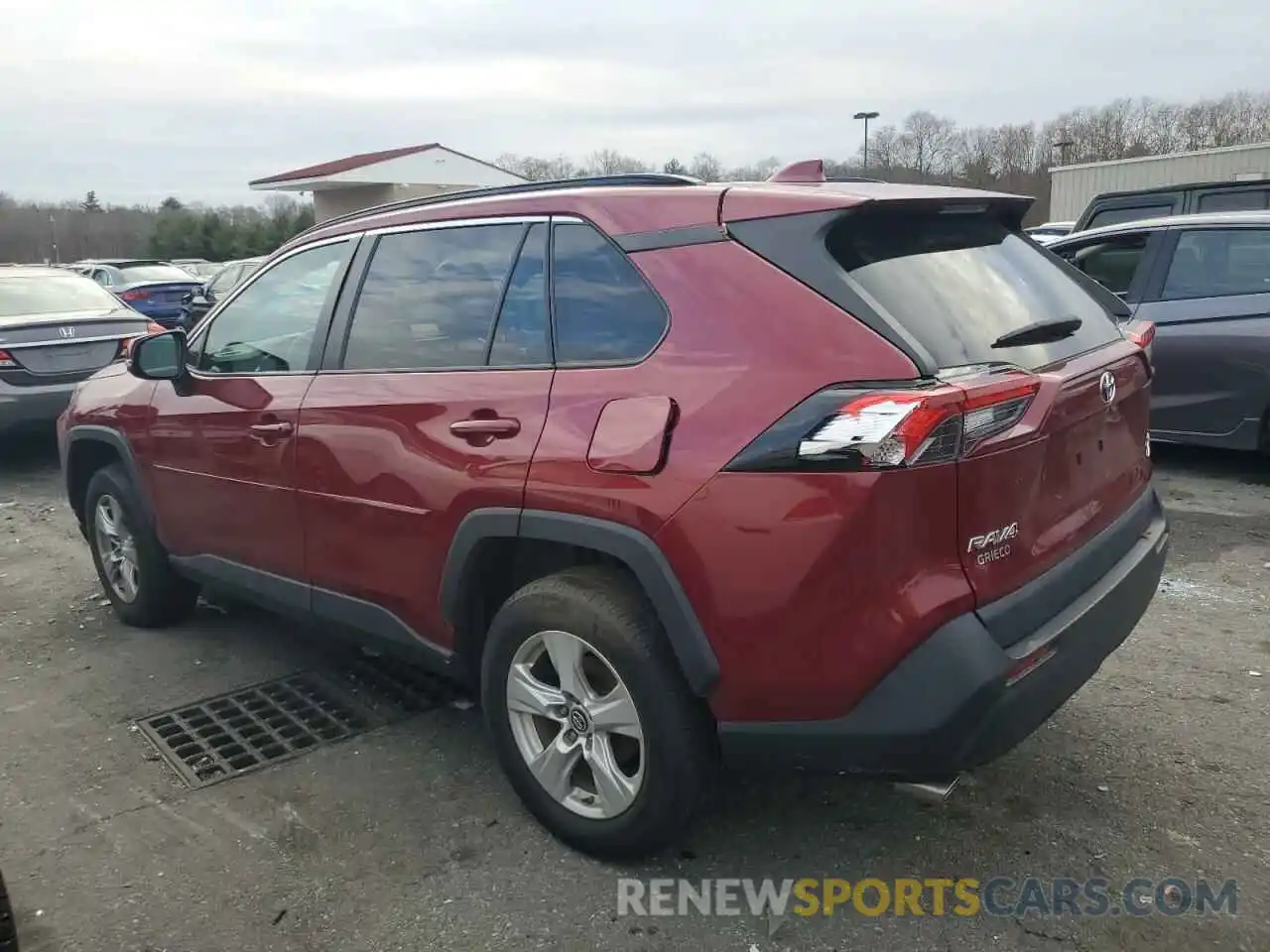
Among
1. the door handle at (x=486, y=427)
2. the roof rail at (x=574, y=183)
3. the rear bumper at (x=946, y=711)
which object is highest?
the roof rail at (x=574, y=183)

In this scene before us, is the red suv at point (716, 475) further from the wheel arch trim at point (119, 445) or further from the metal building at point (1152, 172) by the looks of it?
the metal building at point (1152, 172)

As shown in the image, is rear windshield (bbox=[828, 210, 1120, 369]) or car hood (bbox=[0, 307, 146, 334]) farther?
car hood (bbox=[0, 307, 146, 334])

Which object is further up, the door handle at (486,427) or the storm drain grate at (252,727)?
the door handle at (486,427)

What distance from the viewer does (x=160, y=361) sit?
4.16 metres

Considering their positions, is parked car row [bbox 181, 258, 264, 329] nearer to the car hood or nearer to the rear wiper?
the car hood

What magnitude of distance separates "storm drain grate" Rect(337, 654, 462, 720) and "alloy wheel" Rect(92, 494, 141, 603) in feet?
3.89

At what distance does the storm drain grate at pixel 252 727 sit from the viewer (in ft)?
11.5

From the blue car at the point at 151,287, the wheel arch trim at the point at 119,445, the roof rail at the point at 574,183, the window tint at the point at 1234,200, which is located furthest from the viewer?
the blue car at the point at 151,287

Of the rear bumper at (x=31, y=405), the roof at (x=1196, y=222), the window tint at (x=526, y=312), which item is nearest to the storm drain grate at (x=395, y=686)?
the window tint at (x=526, y=312)

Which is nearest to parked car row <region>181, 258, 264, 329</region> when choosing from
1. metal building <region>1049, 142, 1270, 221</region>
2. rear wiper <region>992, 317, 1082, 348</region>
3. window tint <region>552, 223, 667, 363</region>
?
window tint <region>552, 223, 667, 363</region>

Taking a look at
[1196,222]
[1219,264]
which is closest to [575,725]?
[1219,264]

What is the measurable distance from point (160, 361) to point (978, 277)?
125 inches

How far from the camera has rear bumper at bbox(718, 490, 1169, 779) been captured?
88.6 inches

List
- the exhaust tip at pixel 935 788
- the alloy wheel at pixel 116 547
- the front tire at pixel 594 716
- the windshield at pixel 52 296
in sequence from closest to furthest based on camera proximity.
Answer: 1. the exhaust tip at pixel 935 788
2. the front tire at pixel 594 716
3. the alloy wheel at pixel 116 547
4. the windshield at pixel 52 296
